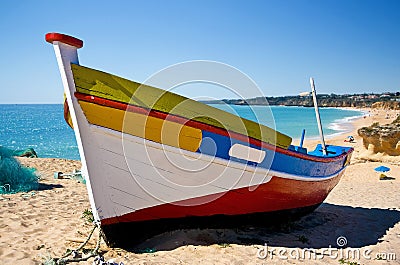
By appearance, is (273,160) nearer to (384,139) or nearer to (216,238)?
(216,238)

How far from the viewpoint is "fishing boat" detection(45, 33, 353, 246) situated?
3.70 m

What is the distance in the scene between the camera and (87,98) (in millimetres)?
3666

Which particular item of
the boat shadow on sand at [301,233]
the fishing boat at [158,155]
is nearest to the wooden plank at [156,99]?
the fishing boat at [158,155]

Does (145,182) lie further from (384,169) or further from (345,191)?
(384,169)

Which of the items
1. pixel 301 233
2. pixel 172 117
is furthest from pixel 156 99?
pixel 301 233

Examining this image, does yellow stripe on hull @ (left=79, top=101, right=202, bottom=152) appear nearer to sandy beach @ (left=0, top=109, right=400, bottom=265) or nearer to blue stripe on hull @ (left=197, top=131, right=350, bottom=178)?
blue stripe on hull @ (left=197, top=131, right=350, bottom=178)

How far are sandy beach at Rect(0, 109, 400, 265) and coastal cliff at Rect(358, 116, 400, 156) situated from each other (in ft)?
24.0

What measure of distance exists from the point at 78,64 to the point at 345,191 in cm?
938

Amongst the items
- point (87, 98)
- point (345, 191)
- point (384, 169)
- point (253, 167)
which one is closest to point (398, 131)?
point (384, 169)

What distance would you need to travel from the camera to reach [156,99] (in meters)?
3.89

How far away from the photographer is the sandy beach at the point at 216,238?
13.4 feet

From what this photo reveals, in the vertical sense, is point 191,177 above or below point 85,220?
above

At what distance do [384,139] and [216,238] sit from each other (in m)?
12.2

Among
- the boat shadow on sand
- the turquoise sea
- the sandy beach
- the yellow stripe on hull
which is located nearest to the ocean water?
the turquoise sea
